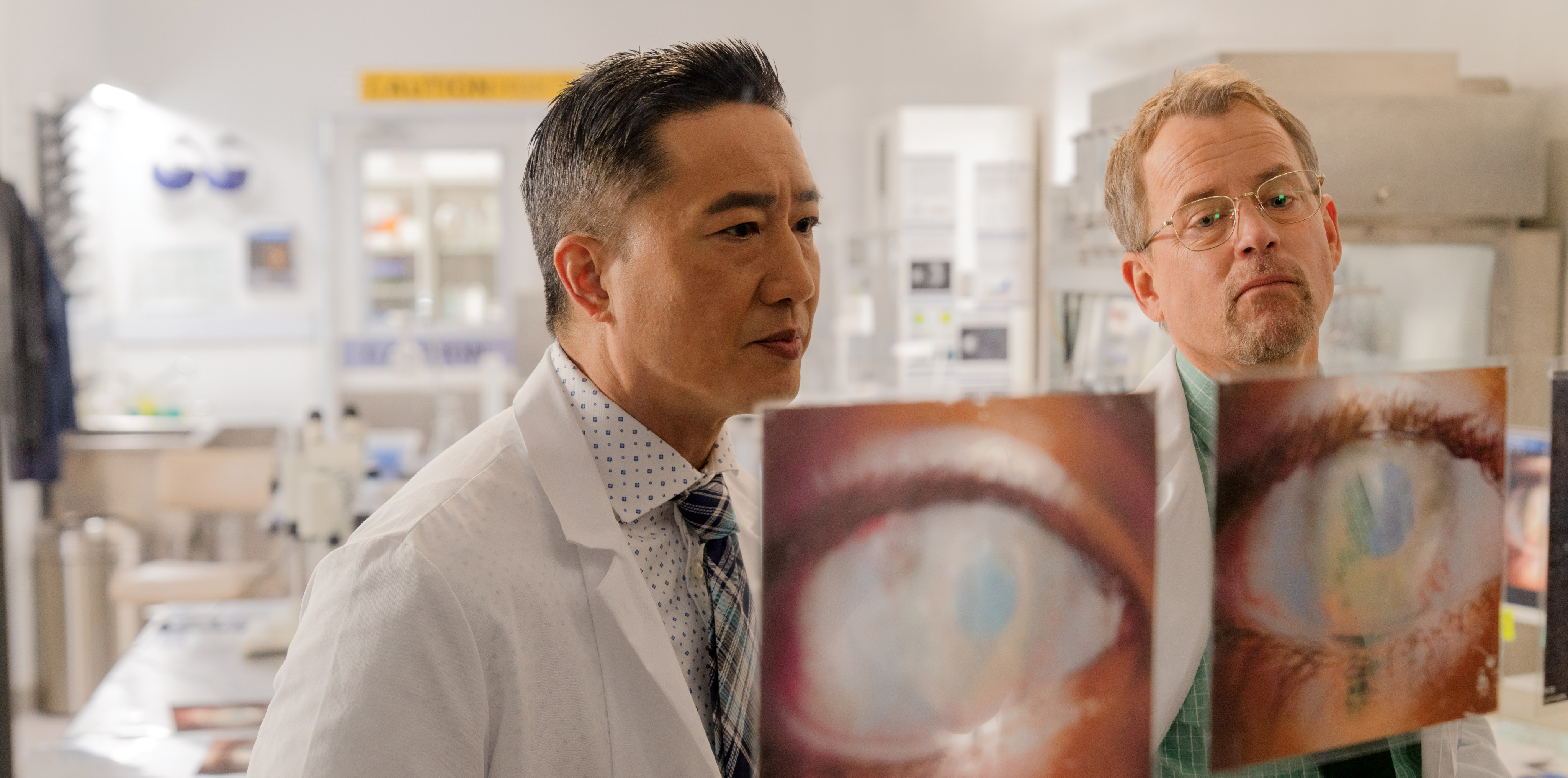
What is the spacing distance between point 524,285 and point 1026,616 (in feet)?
16.8

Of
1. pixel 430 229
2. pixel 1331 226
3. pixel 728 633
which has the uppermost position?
pixel 430 229

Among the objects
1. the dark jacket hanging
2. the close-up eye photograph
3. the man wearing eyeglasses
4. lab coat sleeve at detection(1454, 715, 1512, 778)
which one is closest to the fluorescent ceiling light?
the dark jacket hanging

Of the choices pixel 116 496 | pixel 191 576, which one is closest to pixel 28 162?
pixel 116 496

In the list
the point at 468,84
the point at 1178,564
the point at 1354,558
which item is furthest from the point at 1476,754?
the point at 468,84

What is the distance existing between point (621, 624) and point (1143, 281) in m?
0.55

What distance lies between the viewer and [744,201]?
0.82m

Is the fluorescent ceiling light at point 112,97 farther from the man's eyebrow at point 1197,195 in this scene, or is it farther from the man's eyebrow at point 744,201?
the man's eyebrow at point 1197,195

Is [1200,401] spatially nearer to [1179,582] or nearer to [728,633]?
[1179,582]

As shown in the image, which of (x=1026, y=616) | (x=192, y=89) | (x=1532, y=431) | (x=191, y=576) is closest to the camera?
(x=1026, y=616)

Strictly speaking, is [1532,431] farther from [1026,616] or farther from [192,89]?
[192,89]

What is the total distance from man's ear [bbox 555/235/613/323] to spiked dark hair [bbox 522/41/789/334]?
1 cm

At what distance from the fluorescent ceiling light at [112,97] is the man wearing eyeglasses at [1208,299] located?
203 inches

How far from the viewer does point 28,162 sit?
446 centimetres

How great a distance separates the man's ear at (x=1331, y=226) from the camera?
96 cm
